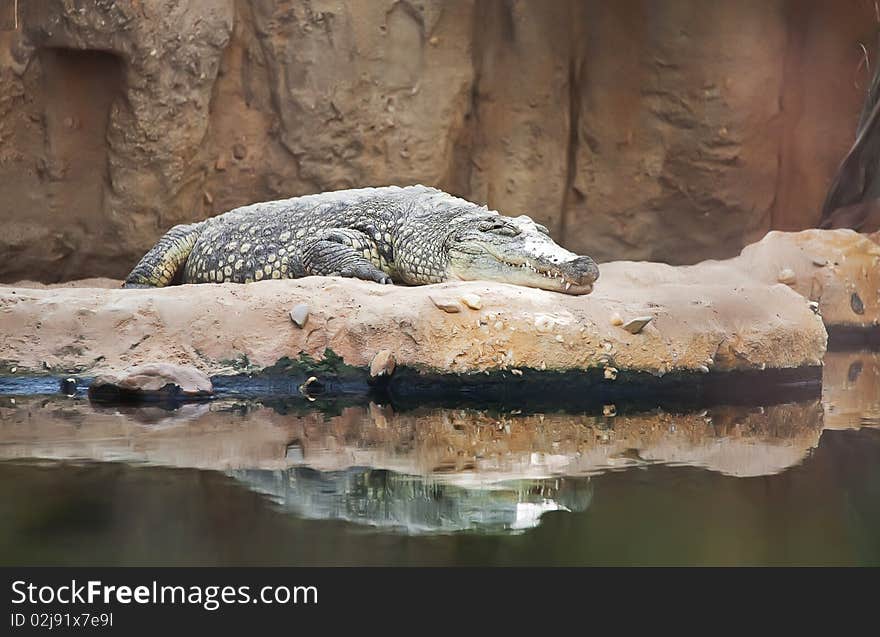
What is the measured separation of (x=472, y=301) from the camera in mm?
5602

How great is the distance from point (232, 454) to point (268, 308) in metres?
1.76

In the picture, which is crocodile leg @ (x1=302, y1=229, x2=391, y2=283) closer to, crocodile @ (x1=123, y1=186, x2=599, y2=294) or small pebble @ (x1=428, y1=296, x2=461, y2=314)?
crocodile @ (x1=123, y1=186, x2=599, y2=294)

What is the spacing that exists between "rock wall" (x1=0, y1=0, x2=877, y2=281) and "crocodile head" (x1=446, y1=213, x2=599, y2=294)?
8.09 ft

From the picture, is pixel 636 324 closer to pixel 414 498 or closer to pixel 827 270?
pixel 414 498

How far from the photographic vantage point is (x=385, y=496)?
3420mm

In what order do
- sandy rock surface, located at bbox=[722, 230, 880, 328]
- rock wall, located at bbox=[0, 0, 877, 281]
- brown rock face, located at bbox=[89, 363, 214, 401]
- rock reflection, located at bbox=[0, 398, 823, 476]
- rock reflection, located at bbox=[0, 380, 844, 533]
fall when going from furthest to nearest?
rock wall, located at bbox=[0, 0, 877, 281], sandy rock surface, located at bbox=[722, 230, 880, 328], brown rock face, located at bbox=[89, 363, 214, 401], rock reflection, located at bbox=[0, 398, 823, 476], rock reflection, located at bbox=[0, 380, 844, 533]

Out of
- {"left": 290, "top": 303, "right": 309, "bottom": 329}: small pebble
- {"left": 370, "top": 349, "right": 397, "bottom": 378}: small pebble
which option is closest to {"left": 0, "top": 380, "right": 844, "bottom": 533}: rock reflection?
{"left": 370, "top": 349, "right": 397, "bottom": 378}: small pebble

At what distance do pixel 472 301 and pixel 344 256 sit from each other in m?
1.68

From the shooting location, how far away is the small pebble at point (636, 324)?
18.2 ft

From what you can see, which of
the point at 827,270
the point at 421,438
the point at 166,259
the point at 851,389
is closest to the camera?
the point at 421,438

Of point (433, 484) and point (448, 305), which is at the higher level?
point (448, 305)

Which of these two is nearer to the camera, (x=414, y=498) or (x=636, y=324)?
(x=414, y=498)

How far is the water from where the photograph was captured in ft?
9.25

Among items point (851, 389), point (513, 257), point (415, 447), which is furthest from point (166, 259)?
point (851, 389)
